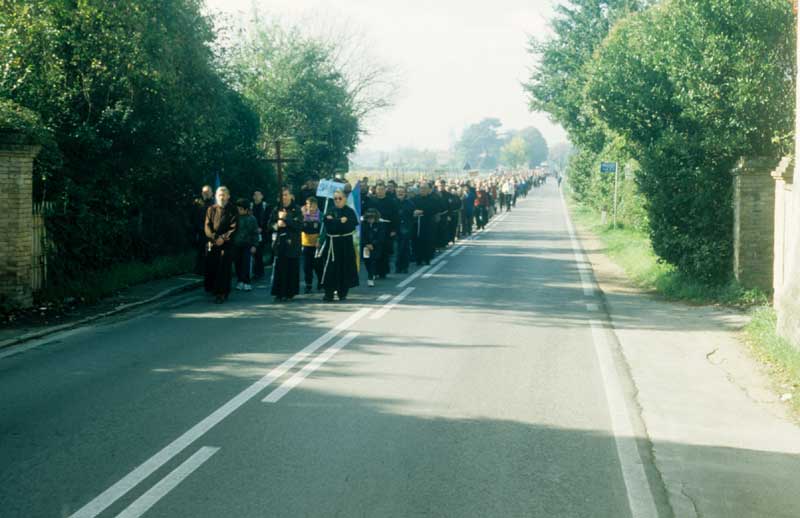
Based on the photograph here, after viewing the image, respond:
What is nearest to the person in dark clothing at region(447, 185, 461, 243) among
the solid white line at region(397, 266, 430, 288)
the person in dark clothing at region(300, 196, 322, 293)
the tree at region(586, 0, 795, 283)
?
the solid white line at region(397, 266, 430, 288)

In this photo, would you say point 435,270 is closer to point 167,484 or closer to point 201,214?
point 201,214

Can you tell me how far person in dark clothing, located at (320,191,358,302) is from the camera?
1641 centimetres

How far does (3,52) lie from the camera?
52.7 ft

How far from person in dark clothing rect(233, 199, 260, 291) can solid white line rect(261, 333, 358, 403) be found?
19.9ft

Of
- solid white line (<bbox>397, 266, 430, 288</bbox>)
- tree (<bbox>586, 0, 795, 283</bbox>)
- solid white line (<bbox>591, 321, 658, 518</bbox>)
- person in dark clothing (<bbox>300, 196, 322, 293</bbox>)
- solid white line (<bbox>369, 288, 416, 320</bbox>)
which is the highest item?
tree (<bbox>586, 0, 795, 283</bbox>)

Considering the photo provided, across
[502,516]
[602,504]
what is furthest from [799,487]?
[502,516]

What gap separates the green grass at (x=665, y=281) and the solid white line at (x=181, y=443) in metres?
7.45

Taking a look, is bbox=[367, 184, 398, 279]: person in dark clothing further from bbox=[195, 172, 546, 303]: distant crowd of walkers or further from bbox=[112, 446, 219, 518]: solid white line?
bbox=[112, 446, 219, 518]: solid white line

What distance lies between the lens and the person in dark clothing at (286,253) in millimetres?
16594

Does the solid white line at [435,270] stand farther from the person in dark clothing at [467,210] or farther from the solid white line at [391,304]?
the person in dark clothing at [467,210]

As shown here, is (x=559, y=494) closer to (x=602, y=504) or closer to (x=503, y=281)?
(x=602, y=504)

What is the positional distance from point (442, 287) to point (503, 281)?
1674mm

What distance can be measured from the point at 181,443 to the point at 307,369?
300 centimetres

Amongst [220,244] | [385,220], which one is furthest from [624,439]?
[385,220]
